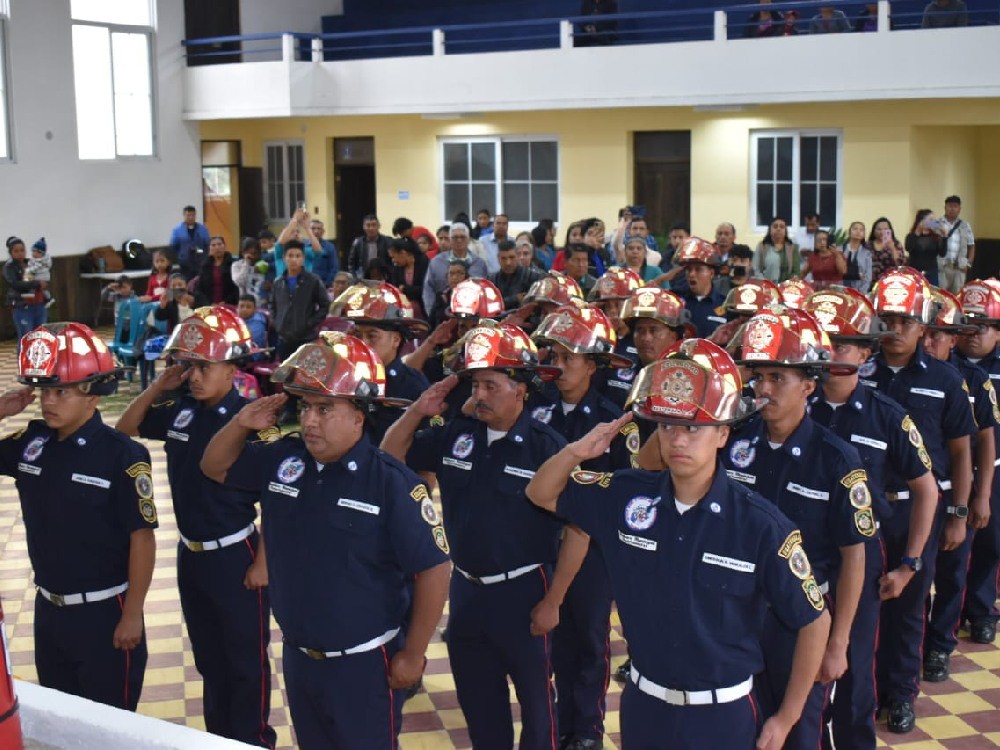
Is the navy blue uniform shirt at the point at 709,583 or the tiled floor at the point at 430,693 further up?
the navy blue uniform shirt at the point at 709,583

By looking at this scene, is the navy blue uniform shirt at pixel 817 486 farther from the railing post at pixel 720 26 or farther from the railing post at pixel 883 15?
the railing post at pixel 720 26

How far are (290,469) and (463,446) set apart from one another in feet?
2.67

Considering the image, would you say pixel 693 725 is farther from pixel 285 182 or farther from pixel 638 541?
pixel 285 182

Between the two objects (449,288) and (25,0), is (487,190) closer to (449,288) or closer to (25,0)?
(25,0)

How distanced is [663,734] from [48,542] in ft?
8.08

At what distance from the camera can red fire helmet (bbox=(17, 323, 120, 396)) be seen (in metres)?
4.77

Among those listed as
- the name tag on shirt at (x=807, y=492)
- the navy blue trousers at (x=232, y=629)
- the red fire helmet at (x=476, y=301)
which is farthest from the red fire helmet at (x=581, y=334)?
the navy blue trousers at (x=232, y=629)

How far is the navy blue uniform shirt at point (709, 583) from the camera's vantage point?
359cm

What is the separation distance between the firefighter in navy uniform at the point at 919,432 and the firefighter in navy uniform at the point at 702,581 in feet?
7.34

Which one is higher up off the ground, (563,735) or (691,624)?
(691,624)

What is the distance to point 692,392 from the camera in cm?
356

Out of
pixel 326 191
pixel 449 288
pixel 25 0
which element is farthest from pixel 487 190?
pixel 449 288

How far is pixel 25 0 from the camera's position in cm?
1886

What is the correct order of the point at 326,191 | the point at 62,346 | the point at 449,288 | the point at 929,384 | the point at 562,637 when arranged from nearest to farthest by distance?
1. the point at 62,346
2. the point at 562,637
3. the point at 929,384
4. the point at 449,288
5. the point at 326,191
